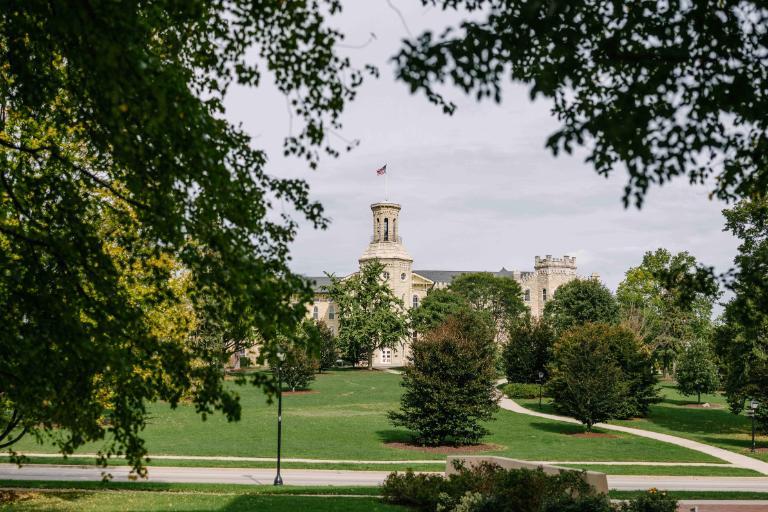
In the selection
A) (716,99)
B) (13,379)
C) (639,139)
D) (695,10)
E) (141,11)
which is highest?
(141,11)

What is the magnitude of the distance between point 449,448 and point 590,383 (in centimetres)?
890

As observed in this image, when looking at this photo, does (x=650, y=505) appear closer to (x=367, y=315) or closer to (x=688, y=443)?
(x=688, y=443)

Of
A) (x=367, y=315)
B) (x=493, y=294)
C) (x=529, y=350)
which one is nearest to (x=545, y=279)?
(x=493, y=294)

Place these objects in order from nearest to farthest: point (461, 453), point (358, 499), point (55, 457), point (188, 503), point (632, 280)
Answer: point (188, 503) < point (358, 499) < point (55, 457) < point (461, 453) < point (632, 280)

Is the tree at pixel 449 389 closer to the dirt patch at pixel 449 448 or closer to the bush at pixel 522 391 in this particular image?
the dirt patch at pixel 449 448

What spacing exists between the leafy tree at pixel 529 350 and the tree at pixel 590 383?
20.7 m

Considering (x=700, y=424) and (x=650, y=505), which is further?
(x=700, y=424)

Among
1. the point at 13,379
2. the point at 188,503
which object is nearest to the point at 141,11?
the point at 13,379

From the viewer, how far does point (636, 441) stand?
1395 inches

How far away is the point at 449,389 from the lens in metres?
31.8

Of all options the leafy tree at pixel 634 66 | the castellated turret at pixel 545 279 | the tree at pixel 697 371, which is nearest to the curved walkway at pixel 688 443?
the tree at pixel 697 371

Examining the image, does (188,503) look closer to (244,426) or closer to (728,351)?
(244,426)

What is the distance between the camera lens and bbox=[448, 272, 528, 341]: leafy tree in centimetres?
9006

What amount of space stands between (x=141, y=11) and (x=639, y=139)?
20.6 ft
